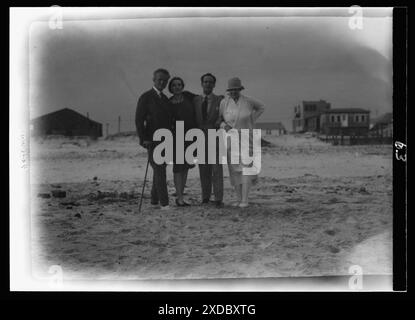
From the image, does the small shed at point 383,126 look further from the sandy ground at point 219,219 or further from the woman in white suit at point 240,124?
the woman in white suit at point 240,124

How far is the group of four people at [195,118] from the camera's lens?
4.44 metres

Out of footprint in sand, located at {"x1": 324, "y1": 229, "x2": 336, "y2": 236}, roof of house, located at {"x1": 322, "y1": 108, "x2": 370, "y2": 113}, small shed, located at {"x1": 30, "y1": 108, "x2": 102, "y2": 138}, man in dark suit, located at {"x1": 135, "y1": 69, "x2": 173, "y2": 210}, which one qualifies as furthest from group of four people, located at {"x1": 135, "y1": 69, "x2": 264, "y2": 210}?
footprint in sand, located at {"x1": 324, "y1": 229, "x2": 336, "y2": 236}

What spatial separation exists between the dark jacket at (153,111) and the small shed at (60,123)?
1.17 ft

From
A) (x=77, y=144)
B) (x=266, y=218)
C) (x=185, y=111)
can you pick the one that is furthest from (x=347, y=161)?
(x=77, y=144)

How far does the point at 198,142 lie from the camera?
4.46 meters

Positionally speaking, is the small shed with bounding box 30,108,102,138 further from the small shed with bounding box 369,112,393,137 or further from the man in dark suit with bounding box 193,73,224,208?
the small shed with bounding box 369,112,393,137

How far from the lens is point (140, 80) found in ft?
14.5

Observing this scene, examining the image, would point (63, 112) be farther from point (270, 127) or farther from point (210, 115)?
point (270, 127)

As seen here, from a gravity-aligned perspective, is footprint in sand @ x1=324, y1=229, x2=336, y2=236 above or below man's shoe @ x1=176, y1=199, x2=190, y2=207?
below

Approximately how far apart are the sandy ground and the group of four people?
0.08 metres

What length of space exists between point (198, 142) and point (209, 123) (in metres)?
0.19

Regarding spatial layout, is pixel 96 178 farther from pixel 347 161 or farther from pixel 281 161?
pixel 347 161

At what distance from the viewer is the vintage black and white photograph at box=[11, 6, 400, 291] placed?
173 inches

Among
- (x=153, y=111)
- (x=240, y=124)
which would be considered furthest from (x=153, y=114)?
(x=240, y=124)
